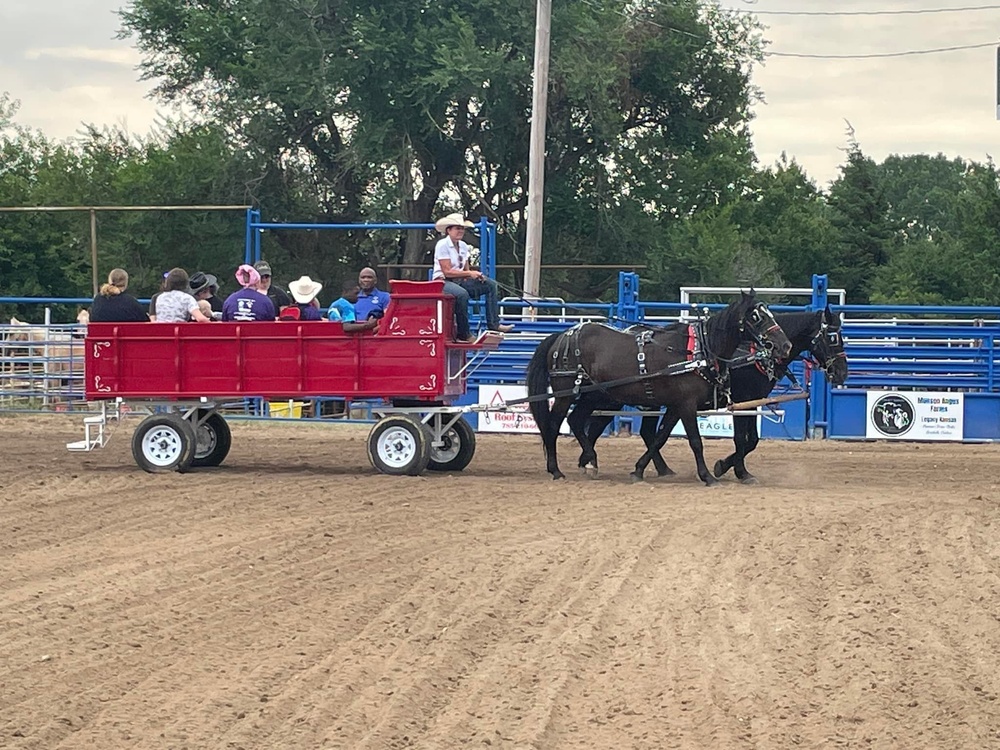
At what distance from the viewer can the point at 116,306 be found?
13.3m

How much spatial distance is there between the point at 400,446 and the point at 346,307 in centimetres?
215

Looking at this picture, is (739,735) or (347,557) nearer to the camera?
(739,735)

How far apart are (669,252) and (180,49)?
13.3 m

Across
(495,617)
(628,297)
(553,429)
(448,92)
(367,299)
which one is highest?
(448,92)

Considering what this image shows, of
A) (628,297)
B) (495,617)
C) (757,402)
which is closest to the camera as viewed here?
(495,617)

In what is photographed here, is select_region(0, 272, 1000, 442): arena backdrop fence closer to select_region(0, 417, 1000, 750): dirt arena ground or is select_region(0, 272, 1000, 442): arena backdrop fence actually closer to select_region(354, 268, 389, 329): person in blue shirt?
select_region(354, 268, 389, 329): person in blue shirt

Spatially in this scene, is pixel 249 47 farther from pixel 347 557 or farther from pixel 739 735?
pixel 739 735

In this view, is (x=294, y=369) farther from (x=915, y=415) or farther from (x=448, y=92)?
(x=448, y=92)

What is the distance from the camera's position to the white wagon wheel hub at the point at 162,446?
13.1 m

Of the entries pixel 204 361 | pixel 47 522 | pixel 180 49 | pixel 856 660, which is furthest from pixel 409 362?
pixel 180 49

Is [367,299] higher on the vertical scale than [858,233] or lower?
lower

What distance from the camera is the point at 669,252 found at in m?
34.8

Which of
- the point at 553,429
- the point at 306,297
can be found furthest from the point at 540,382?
the point at 306,297

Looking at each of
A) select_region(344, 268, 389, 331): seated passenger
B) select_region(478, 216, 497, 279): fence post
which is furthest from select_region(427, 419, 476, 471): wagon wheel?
select_region(478, 216, 497, 279): fence post
